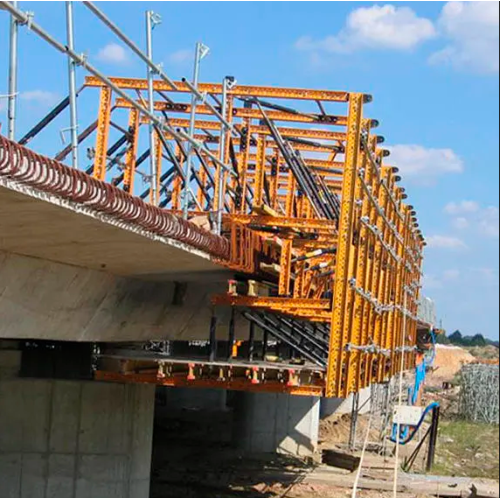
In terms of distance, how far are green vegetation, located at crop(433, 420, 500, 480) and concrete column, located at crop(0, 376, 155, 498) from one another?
47.4 feet

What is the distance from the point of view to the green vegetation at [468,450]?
29781 millimetres

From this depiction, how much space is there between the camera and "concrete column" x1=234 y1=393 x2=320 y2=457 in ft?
98.1

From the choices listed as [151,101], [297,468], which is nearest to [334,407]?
[297,468]

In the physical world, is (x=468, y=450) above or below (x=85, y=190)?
below

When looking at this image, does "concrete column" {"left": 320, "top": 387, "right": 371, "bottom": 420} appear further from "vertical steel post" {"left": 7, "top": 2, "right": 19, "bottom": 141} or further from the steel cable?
"vertical steel post" {"left": 7, "top": 2, "right": 19, "bottom": 141}

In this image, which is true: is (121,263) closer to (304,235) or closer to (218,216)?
(218,216)

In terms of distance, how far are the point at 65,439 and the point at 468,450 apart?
22684 mm

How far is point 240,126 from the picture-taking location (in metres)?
20.0

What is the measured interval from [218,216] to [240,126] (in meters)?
7.35

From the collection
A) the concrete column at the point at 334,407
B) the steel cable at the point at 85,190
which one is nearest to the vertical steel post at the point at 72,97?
the steel cable at the point at 85,190

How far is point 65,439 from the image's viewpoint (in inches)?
639

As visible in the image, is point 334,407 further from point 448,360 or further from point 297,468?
point 448,360

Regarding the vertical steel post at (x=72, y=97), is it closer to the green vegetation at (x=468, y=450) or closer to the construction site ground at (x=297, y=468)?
the construction site ground at (x=297, y=468)

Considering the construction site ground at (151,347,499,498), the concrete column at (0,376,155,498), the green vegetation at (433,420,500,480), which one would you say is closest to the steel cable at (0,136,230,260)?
the concrete column at (0,376,155,498)
